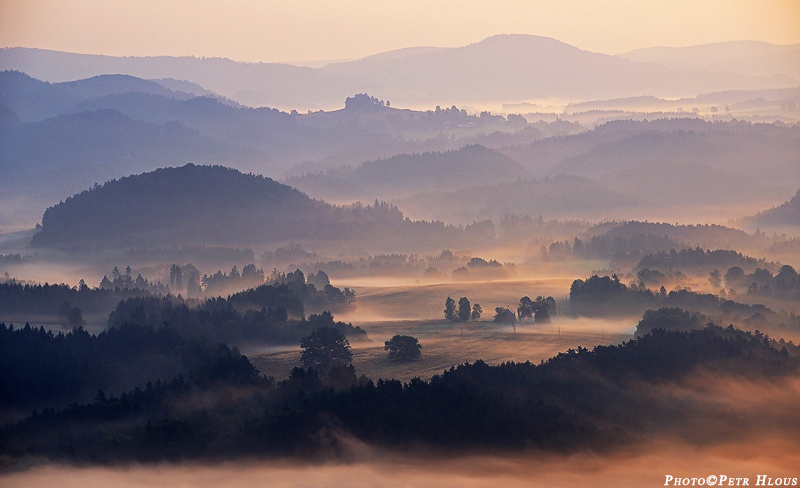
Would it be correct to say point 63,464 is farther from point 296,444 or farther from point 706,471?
point 706,471

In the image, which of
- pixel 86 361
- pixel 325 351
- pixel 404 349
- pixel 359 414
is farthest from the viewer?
pixel 404 349

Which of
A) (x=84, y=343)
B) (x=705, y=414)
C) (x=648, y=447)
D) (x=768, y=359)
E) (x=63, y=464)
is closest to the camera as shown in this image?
(x=63, y=464)

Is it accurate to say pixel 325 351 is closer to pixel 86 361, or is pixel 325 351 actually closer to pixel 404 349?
pixel 404 349

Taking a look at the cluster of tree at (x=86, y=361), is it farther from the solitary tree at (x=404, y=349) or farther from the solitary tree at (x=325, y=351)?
the solitary tree at (x=404, y=349)

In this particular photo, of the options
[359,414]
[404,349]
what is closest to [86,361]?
[404,349]

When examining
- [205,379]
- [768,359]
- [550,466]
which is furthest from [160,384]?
[768,359]

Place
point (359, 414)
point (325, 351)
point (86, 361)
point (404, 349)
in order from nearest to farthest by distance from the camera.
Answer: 1. point (359, 414)
2. point (86, 361)
3. point (325, 351)
4. point (404, 349)
